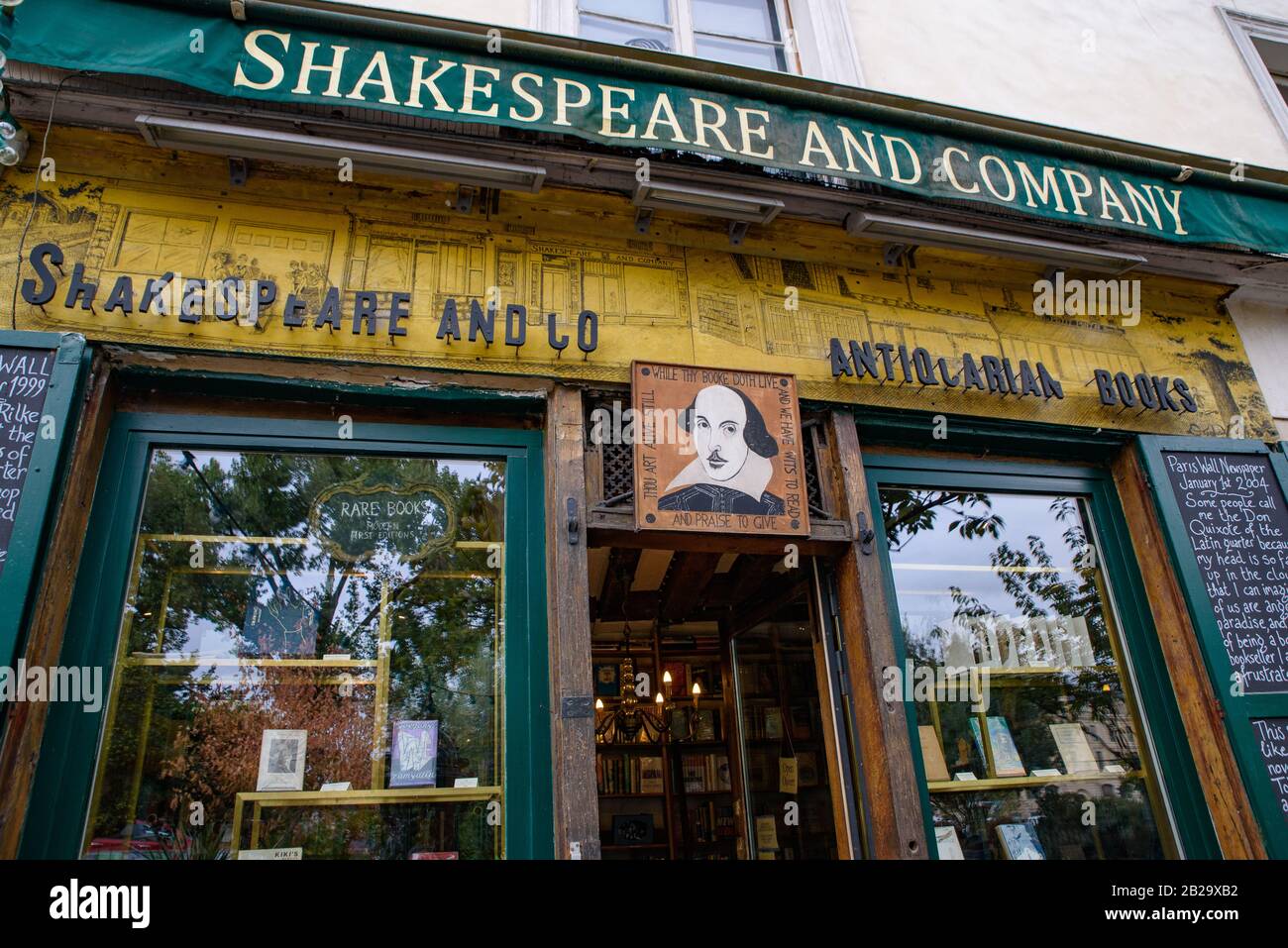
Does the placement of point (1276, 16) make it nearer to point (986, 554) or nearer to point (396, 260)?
point (986, 554)

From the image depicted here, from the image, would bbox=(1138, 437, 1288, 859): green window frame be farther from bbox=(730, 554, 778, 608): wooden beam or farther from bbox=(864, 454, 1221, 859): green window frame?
bbox=(730, 554, 778, 608): wooden beam

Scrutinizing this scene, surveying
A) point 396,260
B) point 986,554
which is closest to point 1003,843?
point 986,554

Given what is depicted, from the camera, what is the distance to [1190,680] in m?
3.90

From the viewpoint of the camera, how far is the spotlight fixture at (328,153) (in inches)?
131

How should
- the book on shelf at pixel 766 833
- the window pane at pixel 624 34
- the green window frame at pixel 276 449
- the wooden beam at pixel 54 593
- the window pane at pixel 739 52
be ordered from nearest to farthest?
the wooden beam at pixel 54 593 < the green window frame at pixel 276 449 < the book on shelf at pixel 766 833 < the window pane at pixel 624 34 < the window pane at pixel 739 52

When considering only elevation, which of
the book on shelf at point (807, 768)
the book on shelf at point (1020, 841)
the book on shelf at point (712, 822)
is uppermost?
the book on shelf at point (807, 768)

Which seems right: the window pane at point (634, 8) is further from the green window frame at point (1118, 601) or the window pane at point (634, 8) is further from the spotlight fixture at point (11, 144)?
the green window frame at point (1118, 601)

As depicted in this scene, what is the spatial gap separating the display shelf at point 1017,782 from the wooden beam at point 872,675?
0.26 meters

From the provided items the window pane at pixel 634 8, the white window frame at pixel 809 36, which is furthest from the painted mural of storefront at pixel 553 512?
the window pane at pixel 634 8

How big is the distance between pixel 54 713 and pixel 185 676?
0.42m

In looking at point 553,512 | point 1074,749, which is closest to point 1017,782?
point 1074,749

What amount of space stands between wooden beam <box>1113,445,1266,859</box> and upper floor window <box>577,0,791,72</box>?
11.2 ft

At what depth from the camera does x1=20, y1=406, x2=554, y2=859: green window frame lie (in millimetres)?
2811
